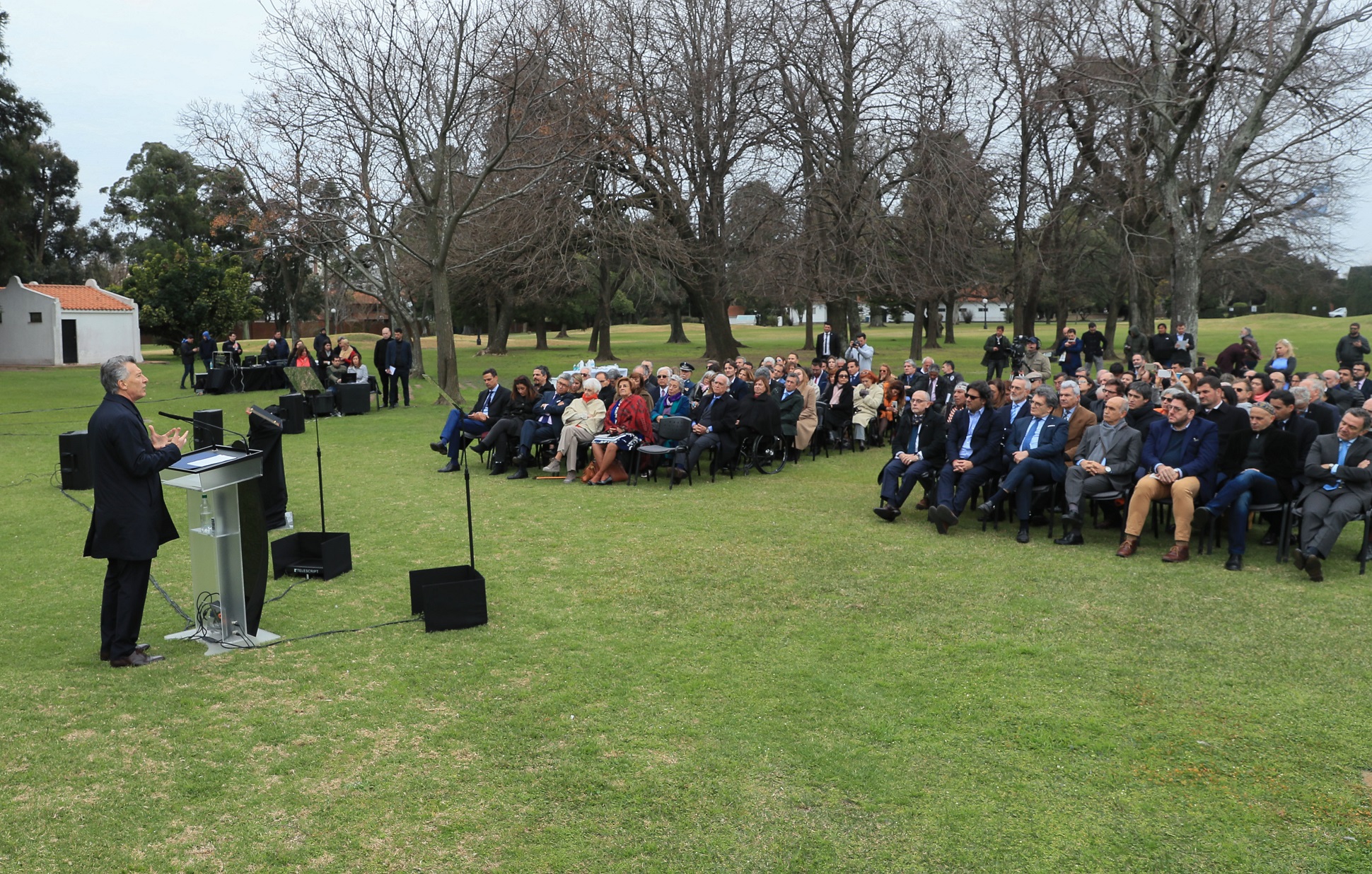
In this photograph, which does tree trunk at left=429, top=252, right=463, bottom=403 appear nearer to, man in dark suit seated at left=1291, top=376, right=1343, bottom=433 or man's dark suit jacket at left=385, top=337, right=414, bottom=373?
man's dark suit jacket at left=385, top=337, right=414, bottom=373

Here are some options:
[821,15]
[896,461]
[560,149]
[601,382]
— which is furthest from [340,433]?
[821,15]

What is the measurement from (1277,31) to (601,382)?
60.1 ft

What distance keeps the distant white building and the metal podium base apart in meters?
37.9

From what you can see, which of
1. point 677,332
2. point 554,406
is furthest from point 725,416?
point 677,332

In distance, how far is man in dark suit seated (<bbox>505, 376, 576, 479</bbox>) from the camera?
41.0 ft

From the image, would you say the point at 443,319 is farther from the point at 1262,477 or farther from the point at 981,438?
the point at 1262,477

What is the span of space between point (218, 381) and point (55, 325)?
1923 centimetres

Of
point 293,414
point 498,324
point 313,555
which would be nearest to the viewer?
point 313,555

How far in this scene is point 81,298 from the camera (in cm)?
4194

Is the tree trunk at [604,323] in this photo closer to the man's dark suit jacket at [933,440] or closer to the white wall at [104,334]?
the white wall at [104,334]

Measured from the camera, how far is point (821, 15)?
25922 millimetres

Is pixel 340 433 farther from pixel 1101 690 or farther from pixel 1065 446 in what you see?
pixel 1101 690

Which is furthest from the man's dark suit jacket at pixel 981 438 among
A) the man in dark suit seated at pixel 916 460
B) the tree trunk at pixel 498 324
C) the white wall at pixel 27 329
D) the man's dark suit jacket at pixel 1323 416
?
the white wall at pixel 27 329

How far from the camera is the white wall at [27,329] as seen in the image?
129ft
